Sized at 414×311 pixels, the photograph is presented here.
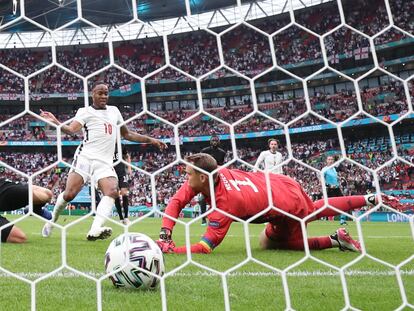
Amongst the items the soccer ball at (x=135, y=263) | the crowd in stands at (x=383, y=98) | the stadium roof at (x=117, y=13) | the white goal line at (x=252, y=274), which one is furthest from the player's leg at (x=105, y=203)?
the stadium roof at (x=117, y=13)

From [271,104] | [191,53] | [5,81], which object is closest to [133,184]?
[271,104]

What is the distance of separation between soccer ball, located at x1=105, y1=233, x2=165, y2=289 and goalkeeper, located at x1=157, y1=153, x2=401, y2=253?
2.68 feet

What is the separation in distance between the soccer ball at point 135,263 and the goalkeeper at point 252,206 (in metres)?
0.82

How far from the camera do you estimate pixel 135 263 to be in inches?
74.9

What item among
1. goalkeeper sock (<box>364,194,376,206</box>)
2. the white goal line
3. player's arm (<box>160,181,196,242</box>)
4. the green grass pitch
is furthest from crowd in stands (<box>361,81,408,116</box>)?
the green grass pitch

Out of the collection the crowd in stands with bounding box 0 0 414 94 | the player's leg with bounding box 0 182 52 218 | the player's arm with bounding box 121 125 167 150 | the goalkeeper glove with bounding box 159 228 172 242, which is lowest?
the goalkeeper glove with bounding box 159 228 172 242

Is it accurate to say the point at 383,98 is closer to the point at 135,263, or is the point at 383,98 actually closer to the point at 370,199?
the point at 370,199

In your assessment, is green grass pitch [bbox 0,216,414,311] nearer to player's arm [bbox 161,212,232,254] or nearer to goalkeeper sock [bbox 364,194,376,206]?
player's arm [bbox 161,212,232,254]

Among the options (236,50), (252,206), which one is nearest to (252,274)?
(252,206)

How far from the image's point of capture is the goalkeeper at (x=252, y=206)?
3.00 m

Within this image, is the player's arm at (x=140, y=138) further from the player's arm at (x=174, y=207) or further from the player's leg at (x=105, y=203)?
the player's leg at (x=105, y=203)

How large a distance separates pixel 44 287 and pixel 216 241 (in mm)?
1357

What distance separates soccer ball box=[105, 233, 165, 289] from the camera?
1.86m

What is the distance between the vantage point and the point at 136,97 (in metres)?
22.3
